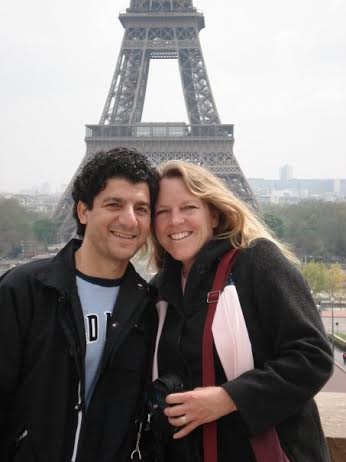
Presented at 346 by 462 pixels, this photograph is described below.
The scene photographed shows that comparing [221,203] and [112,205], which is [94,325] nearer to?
[112,205]

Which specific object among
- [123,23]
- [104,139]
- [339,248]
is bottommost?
[339,248]

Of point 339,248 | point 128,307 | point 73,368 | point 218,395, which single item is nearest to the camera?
point 218,395

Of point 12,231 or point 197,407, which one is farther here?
point 12,231

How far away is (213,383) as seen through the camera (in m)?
2.45

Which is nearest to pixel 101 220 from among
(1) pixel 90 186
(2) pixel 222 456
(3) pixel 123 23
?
(1) pixel 90 186

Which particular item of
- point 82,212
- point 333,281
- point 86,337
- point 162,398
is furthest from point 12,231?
point 162,398

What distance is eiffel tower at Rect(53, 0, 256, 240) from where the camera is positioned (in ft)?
131

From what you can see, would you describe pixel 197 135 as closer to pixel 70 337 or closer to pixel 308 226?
pixel 308 226

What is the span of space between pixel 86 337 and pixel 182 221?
2.43 ft

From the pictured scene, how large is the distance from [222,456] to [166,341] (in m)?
0.56

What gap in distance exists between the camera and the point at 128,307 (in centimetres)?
271

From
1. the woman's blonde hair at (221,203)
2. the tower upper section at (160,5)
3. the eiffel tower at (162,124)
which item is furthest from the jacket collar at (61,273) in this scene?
the tower upper section at (160,5)

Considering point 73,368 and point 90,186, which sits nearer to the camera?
point 73,368

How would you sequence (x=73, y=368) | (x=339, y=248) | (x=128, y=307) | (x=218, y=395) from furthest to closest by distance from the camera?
(x=339, y=248) < (x=128, y=307) < (x=73, y=368) < (x=218, y=395)
